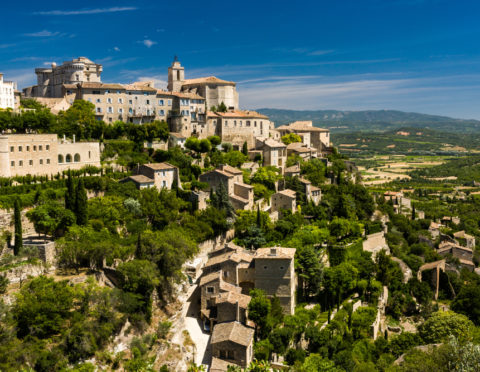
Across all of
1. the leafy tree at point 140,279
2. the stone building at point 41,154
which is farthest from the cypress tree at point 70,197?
the leafy tree at point 140,279

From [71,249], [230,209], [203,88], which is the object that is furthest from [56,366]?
[203,88]

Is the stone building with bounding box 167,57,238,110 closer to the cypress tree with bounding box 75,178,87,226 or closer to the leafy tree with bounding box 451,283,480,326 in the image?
the cypress tree with bounding box 75,178,87,226

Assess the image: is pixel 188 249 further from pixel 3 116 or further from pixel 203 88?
pixel 203 88

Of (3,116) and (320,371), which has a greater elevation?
(3,116)

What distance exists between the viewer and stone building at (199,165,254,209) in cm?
4688

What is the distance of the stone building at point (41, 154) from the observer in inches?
1481

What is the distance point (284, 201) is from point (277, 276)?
15.8 m

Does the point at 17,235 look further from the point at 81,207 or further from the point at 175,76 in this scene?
the point at 175,76

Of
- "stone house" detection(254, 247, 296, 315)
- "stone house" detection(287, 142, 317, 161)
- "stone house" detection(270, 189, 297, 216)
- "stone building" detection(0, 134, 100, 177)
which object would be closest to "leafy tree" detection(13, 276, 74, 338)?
"stone house" detection(254, 247, 296, 315)

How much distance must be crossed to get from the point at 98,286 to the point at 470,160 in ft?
624

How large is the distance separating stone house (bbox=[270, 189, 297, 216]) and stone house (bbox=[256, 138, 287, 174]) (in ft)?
32.3

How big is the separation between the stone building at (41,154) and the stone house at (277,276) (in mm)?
21927

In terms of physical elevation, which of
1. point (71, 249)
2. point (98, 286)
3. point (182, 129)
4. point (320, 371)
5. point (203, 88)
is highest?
point (203, 88)

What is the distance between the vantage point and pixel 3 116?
4244cm
